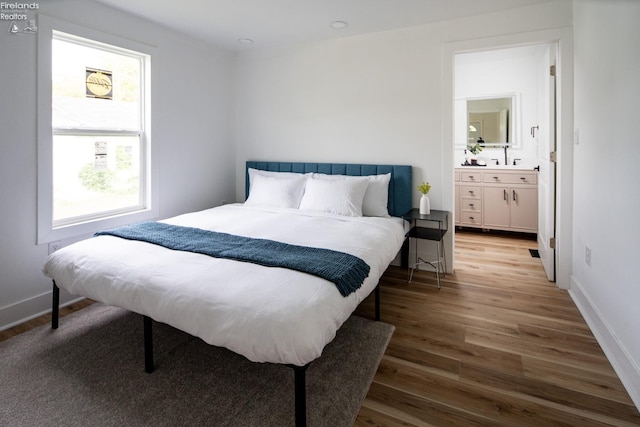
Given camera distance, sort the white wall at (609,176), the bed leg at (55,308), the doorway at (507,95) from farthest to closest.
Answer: the doorway at (507,95) → the bed leg at (55,308) → the white wall at (609,176)

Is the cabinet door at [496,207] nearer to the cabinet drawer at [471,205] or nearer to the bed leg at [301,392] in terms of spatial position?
the cabinet drawer at [471,205]

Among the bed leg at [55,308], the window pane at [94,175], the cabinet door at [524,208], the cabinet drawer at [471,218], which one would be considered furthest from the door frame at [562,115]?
the bed leg at [55,308]

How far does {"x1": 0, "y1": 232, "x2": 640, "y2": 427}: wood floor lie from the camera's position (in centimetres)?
167

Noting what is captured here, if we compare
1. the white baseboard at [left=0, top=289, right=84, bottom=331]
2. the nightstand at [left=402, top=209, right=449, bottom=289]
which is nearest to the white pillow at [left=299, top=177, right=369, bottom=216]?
the nightstand at [left=402, top=209, right=449, bottom=289]

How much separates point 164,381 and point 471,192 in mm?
4591

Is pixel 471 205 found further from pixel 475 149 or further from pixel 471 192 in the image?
pixel 475 149

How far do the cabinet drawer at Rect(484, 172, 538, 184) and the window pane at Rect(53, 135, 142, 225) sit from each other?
14.6 feet

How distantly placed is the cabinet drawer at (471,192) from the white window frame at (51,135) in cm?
411

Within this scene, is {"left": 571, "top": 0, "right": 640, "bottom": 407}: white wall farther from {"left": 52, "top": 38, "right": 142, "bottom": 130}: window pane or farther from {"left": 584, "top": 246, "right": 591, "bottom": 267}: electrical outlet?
{"left": 52, "top": 38, "right": 142, "bottom": 130}: window pane

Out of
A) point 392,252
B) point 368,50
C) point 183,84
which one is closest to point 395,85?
point 368,50

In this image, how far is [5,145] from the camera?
246cm

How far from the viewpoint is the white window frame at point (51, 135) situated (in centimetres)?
262

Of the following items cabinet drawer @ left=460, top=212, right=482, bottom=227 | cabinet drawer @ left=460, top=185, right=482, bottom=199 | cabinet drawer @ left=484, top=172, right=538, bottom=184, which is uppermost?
cabinet drawer @ left=484, top=172, right=538, bottom=184

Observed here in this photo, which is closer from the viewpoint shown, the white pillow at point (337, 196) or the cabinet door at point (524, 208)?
the white pillow at point (337, 196)
